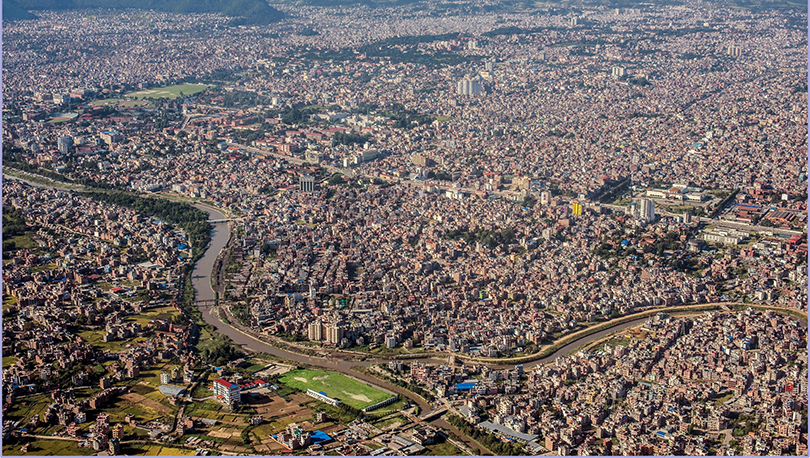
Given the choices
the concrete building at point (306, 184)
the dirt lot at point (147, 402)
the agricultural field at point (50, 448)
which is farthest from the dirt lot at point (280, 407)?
the concrete building at point (306, 184)

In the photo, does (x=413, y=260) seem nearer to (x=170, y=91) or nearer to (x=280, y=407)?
(x=280, y=407)

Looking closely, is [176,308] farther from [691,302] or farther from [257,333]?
[691,302]

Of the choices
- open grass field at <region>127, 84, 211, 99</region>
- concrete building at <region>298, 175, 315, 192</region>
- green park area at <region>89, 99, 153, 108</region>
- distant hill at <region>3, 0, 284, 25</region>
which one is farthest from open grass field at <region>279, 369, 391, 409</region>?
distant hill at <region>3, 0, 284, 25</region>

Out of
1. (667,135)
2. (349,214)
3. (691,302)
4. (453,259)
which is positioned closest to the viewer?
(691,302)

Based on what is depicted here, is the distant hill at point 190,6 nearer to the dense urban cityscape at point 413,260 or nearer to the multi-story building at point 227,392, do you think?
the dense urban cityscape at point 413,260

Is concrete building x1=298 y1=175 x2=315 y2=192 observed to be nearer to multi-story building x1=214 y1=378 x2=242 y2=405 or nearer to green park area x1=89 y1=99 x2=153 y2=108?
multi-story building x1=214 y1=378 x2=242 y2=405

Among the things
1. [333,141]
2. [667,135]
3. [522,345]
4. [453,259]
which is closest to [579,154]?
[667,135]

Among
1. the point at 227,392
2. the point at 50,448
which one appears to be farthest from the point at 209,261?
the point at 50,448
